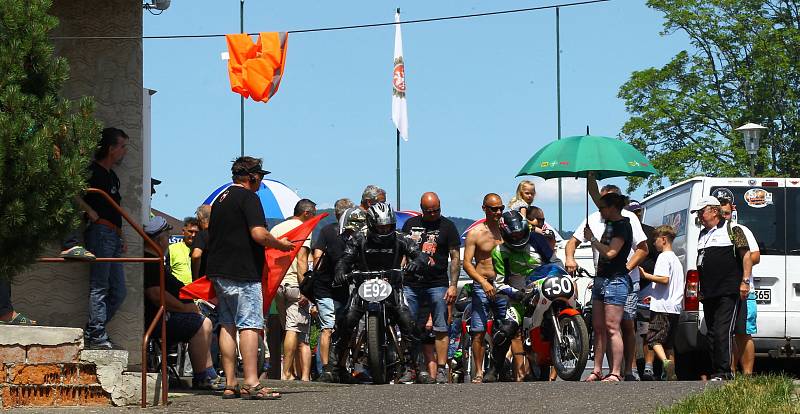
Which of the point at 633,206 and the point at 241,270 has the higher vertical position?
the point at 633,206

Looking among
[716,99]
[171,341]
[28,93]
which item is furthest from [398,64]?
[28,93]

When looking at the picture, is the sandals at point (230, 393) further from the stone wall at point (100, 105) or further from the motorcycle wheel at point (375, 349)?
the motorcycle wheel at point (375, 349)

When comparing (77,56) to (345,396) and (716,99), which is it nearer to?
(345,396)

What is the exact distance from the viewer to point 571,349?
1314cm

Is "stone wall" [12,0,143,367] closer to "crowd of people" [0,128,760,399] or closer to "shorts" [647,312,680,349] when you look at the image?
"crowd of people" [0,128,760,399]

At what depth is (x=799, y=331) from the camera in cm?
1482

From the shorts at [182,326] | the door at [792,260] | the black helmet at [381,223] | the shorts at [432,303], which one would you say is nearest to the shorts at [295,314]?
the shorts at [432,303]

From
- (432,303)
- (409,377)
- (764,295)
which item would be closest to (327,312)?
(432,303)

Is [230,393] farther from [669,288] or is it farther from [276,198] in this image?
[276,198]

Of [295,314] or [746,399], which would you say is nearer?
[746,399]

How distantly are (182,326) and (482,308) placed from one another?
3.45 metres

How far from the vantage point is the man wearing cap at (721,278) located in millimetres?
13320

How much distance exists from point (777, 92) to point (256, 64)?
30.9 meters

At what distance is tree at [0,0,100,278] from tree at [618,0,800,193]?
36.4 m
